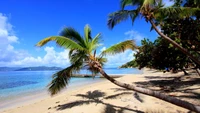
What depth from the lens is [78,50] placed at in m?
7.69

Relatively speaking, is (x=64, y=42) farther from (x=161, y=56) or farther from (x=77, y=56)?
(x=161, y=56)

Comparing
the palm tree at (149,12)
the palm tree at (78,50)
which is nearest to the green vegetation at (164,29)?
the palm tree at (149,12)

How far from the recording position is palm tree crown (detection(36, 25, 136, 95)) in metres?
7.58

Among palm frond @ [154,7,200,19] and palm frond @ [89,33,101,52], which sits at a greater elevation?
palm frond @ [154,7,200,19]

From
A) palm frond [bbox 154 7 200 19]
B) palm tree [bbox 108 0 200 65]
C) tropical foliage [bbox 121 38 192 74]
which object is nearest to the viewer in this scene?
palm tree [bbox 108 0 200 65]

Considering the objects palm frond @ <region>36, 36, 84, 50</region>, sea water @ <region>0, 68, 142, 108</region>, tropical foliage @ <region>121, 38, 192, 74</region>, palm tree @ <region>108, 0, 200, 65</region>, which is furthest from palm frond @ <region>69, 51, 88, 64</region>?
tropical foliage @ <region>121, 38, 192, 74</region>

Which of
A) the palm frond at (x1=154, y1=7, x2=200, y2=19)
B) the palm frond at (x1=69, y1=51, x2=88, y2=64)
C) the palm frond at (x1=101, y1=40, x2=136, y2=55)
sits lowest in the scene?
the palm frond at (x1=69, y1=51, x2=88, y2=64)

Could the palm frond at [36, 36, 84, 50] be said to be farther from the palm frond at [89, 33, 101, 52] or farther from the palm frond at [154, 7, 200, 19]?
the palm frond at [154, 7, 200, 19]

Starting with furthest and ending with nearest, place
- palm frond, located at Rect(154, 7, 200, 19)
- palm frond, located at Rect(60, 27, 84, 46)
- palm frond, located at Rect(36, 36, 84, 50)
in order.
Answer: palm frond, located at Rect(154, 7, 200, 19) → palm frond, located at Rect(60, 27, 84, 46) → palm frond, located at Rect(36, 36, 84, 50)

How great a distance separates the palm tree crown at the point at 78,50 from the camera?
299 inches

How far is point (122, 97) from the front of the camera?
10695 mm

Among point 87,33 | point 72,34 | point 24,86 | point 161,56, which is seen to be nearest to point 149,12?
point 87,33

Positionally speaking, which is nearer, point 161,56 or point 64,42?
point 64,42

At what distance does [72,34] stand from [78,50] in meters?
0.74
